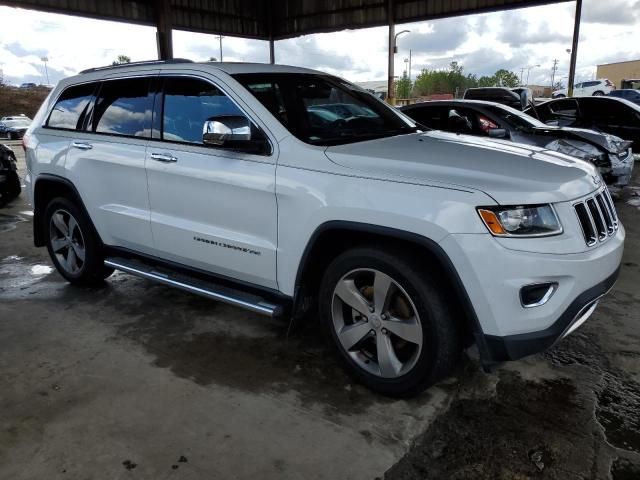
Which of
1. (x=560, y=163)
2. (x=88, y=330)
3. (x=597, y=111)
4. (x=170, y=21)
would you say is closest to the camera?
(x=560, y=163)

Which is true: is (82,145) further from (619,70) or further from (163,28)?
(619,70)

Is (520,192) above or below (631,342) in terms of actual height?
above

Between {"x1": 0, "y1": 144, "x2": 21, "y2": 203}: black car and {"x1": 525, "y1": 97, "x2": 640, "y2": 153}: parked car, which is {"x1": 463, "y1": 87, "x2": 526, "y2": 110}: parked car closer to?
{"x1": 525, "y1": 97, "x2": 640, "y2": 153}: parked car

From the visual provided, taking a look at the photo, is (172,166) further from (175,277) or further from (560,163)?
(560,163)

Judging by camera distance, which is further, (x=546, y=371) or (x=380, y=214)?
(x=546, y=371)

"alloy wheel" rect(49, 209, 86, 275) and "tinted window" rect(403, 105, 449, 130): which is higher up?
"tinted window" rect(403, 105, 449, 130)

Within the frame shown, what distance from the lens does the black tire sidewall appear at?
444cm

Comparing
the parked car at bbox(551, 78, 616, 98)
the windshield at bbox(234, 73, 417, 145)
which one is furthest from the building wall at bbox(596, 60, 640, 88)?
the windshield at bbox(234, 73, 417, 145)

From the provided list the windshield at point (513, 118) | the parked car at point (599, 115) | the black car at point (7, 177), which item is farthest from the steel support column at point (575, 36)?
the black car at point (7, 177)

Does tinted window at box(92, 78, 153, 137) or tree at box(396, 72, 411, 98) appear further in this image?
tree at box(396, 72, 411, 98)

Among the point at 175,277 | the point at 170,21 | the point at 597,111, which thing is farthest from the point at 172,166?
the point at 170,21

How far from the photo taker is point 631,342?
3.65m

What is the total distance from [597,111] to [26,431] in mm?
12275

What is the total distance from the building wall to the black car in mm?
75225
